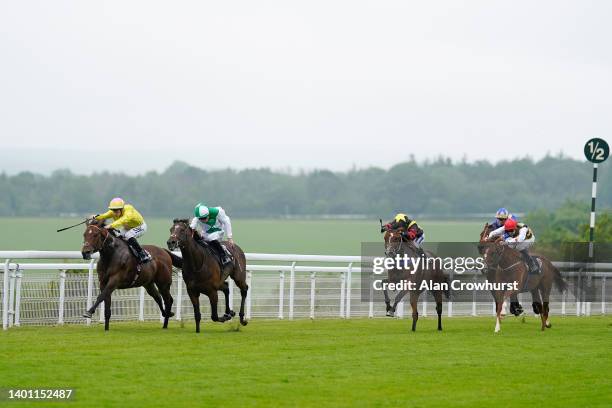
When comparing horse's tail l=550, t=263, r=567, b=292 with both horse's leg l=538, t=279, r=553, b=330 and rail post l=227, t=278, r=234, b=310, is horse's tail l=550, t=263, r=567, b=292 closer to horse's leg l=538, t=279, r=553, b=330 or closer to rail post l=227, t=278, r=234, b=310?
horse's leg l=538, t=279, r=553, b=330

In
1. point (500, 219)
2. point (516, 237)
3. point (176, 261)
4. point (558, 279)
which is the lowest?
point (558, 279)

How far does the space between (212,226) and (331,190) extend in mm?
106585

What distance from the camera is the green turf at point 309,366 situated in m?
9.05

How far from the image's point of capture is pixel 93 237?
1388 cm

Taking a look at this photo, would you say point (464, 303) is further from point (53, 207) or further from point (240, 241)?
point (53, 207)

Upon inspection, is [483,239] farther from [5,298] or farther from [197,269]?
[5,298]

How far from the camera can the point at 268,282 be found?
58.9 ft

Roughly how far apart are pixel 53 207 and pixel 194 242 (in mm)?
105135

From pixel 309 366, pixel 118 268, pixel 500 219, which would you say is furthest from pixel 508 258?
pixel 309 366

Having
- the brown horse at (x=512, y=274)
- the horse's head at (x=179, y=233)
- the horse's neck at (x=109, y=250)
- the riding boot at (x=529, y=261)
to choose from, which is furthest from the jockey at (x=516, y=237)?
the horse's neck at (x=109, y=250)

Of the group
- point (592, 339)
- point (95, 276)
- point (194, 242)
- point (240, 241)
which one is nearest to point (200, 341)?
point (194, 242)

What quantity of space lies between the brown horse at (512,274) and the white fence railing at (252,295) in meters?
2.58

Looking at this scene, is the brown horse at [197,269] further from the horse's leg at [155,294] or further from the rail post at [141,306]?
the rail post at [141,306]

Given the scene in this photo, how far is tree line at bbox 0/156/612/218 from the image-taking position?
11144cm
